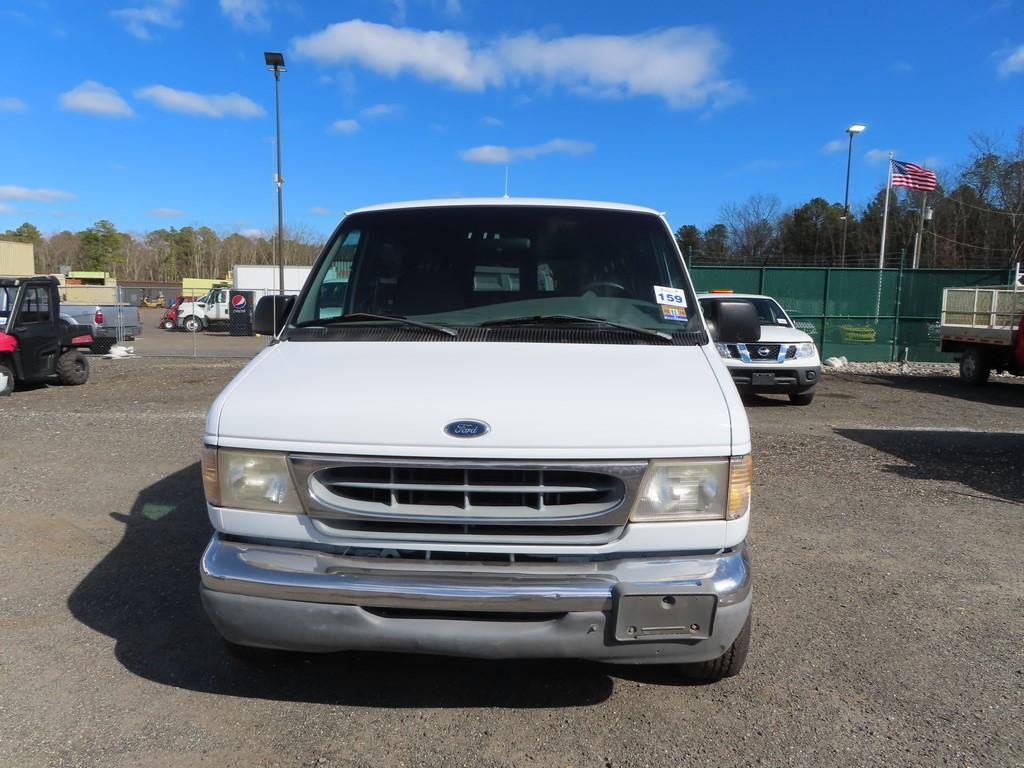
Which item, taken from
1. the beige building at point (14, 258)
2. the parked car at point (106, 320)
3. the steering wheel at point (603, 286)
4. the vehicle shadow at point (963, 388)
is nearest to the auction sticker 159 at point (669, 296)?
the steering wheel at point (603, 286)

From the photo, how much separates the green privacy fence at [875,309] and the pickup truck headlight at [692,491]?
17.0m

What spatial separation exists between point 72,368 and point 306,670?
11.9 metres

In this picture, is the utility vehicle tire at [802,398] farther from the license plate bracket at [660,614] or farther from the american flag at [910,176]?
the american flag at [910,176]

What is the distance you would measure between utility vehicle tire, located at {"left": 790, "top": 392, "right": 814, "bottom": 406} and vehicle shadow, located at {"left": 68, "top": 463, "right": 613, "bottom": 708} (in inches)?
354

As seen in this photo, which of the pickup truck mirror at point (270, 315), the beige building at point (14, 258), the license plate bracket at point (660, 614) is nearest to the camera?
the license plate bracket at point (660, 614)

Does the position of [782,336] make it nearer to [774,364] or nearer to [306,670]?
[774,364]

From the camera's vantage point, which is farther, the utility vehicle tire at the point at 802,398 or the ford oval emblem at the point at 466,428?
the utility vehicle tire at the point at 802,398

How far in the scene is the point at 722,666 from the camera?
307 centimetres

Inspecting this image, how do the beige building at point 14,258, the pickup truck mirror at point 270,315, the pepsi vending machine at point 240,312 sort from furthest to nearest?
the beige building at point 14,258 → the pepsi vending machine at point 240,312 → the pickup truck mirror at point 270,315

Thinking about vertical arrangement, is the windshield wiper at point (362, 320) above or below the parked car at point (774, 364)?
above

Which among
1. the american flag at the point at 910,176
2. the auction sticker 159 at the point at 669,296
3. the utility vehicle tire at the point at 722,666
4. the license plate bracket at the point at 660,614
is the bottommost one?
the utility vehicle tire at the point at 722,666

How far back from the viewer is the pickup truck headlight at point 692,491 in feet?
8.52

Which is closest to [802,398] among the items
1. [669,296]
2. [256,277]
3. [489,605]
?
[669,296]

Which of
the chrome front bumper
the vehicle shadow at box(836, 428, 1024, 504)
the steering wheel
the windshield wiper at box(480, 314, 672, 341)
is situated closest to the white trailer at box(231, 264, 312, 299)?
the vehicle shadow at box(836, 428, 1024, 504)
